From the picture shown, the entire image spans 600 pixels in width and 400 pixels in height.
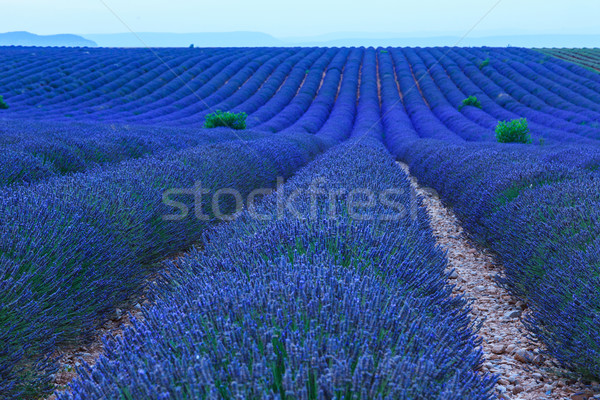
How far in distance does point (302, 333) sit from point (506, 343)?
218 cm

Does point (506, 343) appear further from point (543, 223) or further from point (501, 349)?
point (543, 223)

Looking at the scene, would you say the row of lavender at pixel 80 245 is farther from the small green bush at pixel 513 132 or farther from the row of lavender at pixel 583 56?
the row of lavender at pixel 583 56

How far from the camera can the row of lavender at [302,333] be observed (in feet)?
3.88

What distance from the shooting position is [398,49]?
157 ft

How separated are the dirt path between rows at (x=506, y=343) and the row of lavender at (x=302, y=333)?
0.30 meters

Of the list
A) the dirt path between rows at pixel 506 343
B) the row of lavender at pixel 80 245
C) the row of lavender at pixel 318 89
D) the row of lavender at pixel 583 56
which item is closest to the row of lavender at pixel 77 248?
the row of lavender at pixel 80 245

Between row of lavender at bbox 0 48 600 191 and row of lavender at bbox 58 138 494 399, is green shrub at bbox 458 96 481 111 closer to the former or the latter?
row of lavender at bbox 0 48 600 191

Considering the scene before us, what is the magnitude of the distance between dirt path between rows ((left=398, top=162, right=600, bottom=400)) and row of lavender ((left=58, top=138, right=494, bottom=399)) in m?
0.30

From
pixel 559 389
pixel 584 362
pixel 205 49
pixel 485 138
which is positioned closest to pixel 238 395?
pixel 584 362

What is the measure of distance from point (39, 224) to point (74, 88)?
27.4 m

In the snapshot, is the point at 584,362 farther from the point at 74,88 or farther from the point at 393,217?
the point at 74,88

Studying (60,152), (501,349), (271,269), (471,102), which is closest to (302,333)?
(271,269)

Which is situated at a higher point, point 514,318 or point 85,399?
point 85,399

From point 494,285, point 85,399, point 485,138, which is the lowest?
point 485,138
